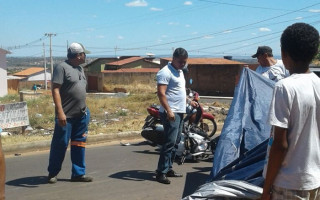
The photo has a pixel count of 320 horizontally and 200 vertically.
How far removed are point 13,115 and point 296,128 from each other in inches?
322

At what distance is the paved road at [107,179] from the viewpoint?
5.38 metres

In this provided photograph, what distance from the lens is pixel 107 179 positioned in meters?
6.13

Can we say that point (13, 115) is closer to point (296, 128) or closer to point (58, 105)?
point (58, 105)

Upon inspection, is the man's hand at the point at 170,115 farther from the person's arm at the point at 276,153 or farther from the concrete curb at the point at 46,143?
the concrete curb at the point at 46,143

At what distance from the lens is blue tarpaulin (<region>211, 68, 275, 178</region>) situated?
15.2 feet

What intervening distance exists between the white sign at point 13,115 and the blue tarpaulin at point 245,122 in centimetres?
589

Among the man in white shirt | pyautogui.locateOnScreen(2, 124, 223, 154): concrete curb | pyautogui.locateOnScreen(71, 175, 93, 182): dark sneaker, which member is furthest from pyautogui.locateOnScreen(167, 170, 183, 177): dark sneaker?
pyautogui.locateOnScreen(2, 124, 223, 154): concrete curb

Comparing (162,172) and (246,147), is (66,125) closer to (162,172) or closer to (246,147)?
(162,172)

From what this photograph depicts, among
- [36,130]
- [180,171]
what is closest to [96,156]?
[180,171]

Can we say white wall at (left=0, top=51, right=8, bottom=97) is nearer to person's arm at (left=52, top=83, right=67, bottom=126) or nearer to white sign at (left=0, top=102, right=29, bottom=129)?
white sign at (left=0, top=102, right=29, bottom=129)

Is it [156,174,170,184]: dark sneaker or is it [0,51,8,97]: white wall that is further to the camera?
[0,51,8,97]: white wall

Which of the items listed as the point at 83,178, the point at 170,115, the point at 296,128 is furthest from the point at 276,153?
the point at 83,178

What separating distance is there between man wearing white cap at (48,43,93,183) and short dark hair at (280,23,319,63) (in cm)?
A: 364

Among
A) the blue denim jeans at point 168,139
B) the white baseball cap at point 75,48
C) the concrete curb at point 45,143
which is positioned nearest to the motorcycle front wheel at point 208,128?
the concrete curb at point 45,143
